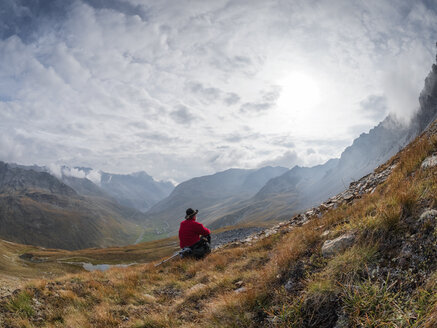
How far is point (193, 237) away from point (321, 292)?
8.97 meters

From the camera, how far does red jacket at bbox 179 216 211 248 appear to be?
1179 cm

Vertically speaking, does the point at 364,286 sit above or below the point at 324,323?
above

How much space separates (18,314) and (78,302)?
1480 millimetres

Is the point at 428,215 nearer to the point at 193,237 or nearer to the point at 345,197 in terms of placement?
the point at 345,197

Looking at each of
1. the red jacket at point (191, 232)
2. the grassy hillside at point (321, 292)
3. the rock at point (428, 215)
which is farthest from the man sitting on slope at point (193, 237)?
the rock at point (428, 215)

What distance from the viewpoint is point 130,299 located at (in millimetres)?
7188

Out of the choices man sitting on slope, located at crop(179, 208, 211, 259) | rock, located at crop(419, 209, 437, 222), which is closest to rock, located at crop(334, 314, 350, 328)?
rock, located at crop(419, 209, 437, 222)

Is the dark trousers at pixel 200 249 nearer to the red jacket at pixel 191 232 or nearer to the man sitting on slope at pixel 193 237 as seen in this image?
the man sitting on slope at pixel 193 237

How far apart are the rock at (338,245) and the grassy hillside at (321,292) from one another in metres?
0.07

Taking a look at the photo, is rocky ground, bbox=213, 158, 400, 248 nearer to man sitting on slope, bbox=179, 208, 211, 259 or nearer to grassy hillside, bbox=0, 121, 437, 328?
grassy hillside, bbox=0, 121, 437, 328

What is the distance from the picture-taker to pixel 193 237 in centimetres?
1195

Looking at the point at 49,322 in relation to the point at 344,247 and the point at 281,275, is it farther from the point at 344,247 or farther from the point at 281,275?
the point at 344,247

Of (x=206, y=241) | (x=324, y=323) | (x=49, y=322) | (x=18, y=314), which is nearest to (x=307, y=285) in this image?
(x=324, y=323)

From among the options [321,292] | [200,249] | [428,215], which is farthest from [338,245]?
[200,249]
